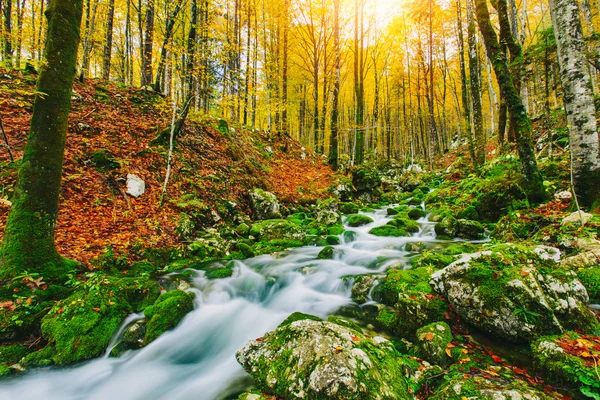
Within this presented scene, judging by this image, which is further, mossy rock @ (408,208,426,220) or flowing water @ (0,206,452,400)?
mossy rock @ (408,208,426,220)

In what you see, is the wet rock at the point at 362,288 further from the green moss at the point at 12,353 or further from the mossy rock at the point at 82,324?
the green moss at the point at 12,353

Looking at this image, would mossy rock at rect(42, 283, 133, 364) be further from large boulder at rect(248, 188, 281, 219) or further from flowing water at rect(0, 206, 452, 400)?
large boulder at rect(248, 188, 281, 219)

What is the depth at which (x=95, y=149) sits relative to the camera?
26.9 ft

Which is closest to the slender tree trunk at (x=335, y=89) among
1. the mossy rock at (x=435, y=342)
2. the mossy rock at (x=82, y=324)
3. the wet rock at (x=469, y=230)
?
the wet rock at (x=469, y=230)

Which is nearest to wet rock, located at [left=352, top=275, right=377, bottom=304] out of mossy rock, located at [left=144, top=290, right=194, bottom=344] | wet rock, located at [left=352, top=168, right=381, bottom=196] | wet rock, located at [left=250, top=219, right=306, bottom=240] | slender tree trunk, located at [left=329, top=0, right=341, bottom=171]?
mossy rock, located at [left=144, top=290, right=194, bottom=344]

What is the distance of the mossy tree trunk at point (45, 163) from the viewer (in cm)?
438

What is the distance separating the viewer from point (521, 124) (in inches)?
265

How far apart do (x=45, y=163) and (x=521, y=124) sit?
10.2 meters

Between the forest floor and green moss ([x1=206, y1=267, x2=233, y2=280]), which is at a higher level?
the forest floor

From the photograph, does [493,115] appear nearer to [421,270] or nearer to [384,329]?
[421,270]

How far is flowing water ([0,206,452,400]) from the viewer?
3.57 metres

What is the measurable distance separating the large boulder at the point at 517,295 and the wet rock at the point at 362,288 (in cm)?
170

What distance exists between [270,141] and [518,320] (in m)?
16.6

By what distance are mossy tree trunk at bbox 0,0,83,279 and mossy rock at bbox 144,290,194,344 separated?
177 cm
